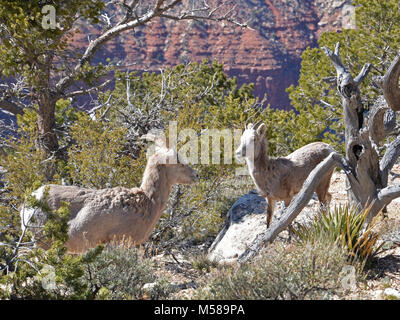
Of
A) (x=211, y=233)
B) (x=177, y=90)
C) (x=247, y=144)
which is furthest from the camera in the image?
(x=177, y=90)

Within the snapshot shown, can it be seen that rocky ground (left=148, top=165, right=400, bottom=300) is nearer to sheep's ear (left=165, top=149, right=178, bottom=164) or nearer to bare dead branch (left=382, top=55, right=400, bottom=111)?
sheep's ear (left=165, top=149, right=178, bottom=164)

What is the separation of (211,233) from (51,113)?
4.60 m

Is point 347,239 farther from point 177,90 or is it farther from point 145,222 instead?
point 177,90

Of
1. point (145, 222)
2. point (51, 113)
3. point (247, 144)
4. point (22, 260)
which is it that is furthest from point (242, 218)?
point (22, 260)

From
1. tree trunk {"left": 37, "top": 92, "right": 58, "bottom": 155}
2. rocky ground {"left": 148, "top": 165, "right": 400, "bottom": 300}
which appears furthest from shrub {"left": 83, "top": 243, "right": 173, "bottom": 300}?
tree trunk {"left": 37, "top": 92, "right": 58, "bottom": 155}

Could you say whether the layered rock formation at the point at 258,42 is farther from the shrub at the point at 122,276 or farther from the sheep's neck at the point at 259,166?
the shrub at the point at 122,276

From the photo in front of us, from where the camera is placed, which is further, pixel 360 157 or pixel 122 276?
pixel 360 157

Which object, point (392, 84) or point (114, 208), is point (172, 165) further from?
point (392, 84)

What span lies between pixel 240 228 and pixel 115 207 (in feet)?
12.5

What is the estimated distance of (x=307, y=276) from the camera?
5.45m

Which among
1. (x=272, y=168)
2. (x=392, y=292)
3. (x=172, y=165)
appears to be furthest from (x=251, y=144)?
(x=392, y=292)

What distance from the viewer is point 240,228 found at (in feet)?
33.1

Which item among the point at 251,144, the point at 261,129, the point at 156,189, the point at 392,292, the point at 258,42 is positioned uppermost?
the point at 258,42

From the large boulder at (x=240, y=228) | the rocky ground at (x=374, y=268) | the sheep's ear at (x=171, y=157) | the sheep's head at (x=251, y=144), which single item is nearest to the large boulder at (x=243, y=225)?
the large boulder at (x=240, y=228)
